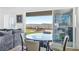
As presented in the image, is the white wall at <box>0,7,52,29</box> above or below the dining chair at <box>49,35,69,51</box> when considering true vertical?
above

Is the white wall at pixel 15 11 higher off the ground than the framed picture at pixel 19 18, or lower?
higher

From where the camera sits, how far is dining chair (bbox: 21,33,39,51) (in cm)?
146

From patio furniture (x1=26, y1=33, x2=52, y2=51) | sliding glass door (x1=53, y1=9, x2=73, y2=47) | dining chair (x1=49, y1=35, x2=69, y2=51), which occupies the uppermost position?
sliding glass door (x1=53, y1=9, x2=73, y2=47)

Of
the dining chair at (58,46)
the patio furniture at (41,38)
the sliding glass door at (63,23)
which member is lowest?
the dining chair at (58,46)

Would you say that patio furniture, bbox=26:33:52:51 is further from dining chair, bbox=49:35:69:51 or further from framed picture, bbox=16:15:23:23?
framed picture, bbox=16:15:23:23

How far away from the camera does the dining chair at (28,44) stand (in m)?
1.46

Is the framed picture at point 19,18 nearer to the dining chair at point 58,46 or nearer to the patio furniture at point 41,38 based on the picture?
the patio furniture at point 41,38

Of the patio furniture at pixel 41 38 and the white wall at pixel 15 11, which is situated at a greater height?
the white wall at pixel 15 11

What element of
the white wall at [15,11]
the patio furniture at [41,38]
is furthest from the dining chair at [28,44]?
the white wall at [15,11]

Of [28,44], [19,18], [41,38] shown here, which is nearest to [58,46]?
[41,38]

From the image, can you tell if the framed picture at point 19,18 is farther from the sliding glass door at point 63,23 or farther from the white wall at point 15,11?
the sliding glass door at point 63,23

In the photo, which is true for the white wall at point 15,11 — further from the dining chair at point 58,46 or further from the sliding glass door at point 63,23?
the dining chair at point 58,46

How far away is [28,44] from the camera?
4.91ft

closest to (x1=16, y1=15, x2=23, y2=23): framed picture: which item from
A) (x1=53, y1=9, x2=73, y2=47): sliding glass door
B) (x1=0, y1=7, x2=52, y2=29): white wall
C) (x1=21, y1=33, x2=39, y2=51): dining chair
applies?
(x1=0, y1=7, x2=52, y2=29): white wall
